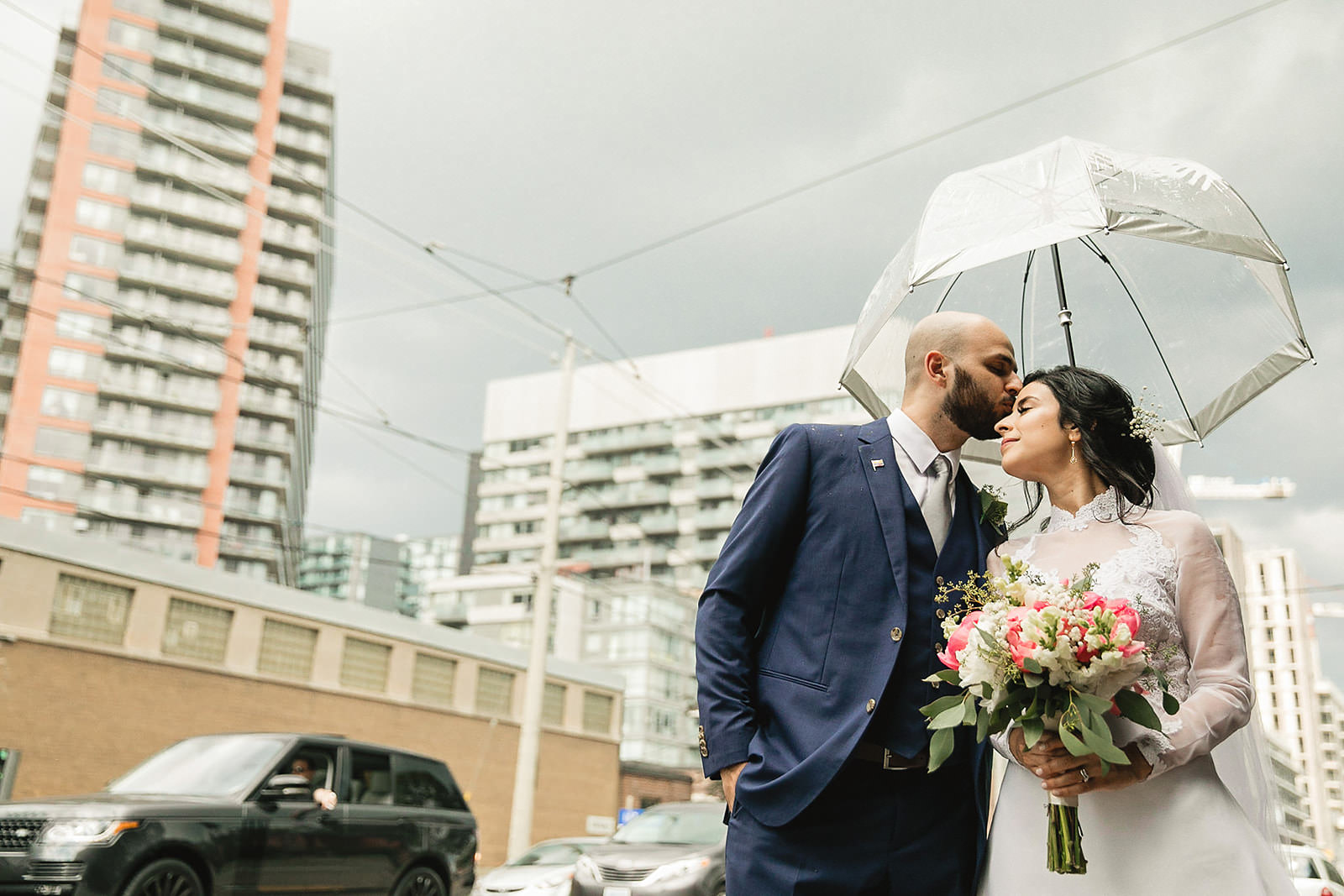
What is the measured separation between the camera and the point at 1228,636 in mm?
2670

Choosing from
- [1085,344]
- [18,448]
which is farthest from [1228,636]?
[18,448]

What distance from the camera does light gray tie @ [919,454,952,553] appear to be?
2963mm

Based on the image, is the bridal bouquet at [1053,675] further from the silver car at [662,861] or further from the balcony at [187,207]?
the balcony at [187,207]

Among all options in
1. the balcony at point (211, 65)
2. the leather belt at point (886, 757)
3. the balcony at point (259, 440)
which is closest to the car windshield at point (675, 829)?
the leather belt at point (886, 757)

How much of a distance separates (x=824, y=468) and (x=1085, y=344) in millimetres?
1754

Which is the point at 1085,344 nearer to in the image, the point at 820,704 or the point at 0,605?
the point at 820,704

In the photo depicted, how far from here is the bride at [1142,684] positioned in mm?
2510

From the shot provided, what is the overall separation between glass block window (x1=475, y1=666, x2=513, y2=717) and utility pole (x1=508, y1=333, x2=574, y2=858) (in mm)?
17921

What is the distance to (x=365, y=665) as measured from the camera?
3391 centimetres

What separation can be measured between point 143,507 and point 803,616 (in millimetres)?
71737

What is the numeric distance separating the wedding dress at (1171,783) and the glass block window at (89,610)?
27.3m

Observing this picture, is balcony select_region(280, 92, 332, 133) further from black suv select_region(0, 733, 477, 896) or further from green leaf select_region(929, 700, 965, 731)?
green leaf select_region(929, 700, 965, 731)

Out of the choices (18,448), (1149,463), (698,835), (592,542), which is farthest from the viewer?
(592,542)

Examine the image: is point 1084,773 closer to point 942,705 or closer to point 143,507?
point 942,705
